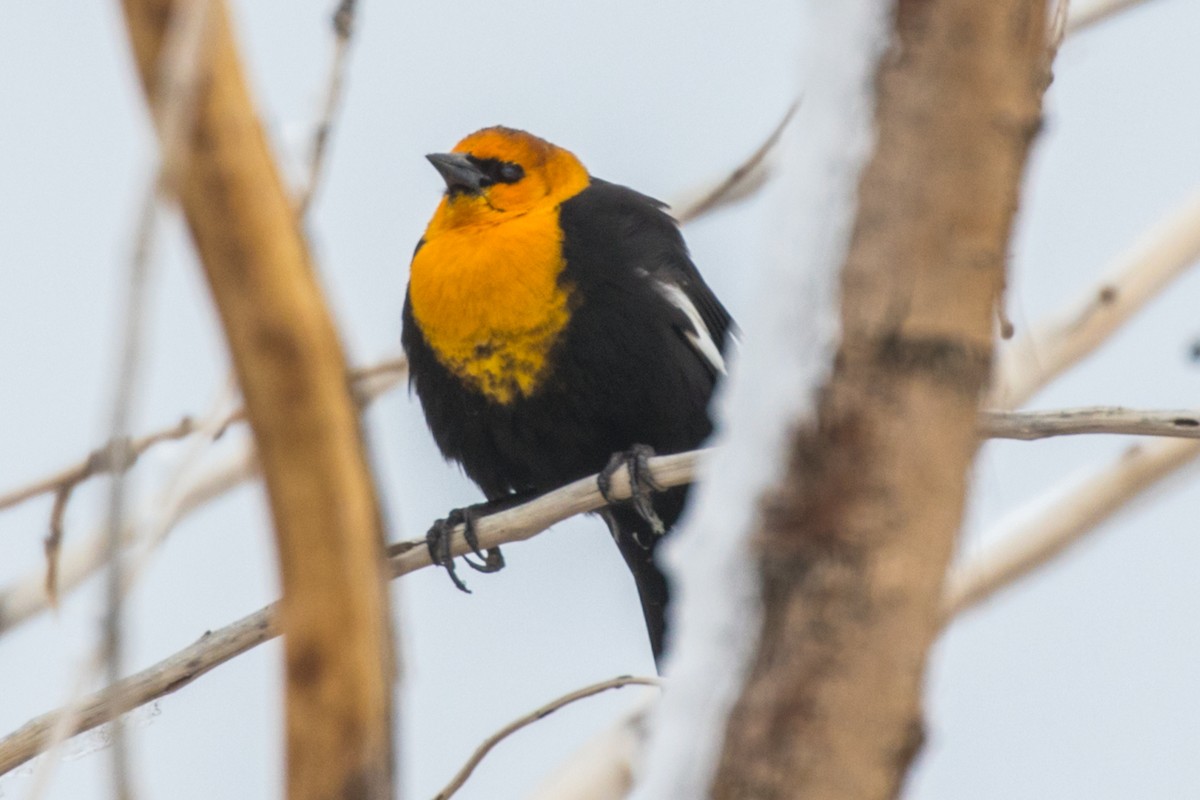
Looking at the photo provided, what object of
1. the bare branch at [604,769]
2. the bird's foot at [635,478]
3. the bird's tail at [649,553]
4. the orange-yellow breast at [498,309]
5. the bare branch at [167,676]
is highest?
the bare branch at [167,676]

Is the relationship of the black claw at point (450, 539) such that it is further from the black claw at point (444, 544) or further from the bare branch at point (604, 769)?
the bare branch at point (604, 769)

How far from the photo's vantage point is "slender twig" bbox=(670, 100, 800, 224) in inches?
116

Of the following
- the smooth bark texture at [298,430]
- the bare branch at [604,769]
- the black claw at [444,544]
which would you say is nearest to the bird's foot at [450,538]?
the black claw at [444,544]

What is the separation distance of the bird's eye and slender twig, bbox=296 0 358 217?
100 cm

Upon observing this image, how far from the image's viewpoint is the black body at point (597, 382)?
265 centimetres

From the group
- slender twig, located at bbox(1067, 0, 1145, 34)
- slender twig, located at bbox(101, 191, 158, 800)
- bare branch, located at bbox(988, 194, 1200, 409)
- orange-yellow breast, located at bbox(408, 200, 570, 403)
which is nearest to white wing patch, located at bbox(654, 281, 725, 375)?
orange-yellow breast, located at bbox(408, 200, 570, 403)

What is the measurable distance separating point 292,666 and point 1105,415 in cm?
91

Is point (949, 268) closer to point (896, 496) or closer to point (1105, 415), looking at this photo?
point (896, 496)

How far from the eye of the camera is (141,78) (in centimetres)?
79

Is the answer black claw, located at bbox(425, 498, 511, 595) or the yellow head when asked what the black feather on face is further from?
black claw, located at bbox(425, 498, 511, 595)

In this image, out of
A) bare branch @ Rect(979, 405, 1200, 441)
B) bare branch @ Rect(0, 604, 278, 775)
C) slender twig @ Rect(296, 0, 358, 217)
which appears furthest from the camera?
slender twig @ Rect(296, 0, 358, 217)

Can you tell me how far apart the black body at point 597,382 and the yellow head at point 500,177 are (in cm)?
16

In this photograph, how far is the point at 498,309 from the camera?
8.71 feet

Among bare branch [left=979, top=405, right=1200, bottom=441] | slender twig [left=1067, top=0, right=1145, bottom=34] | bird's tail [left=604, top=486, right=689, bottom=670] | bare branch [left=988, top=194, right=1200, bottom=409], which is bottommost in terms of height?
bird's tail [left=604, top=486, right=689, bottom=670]
